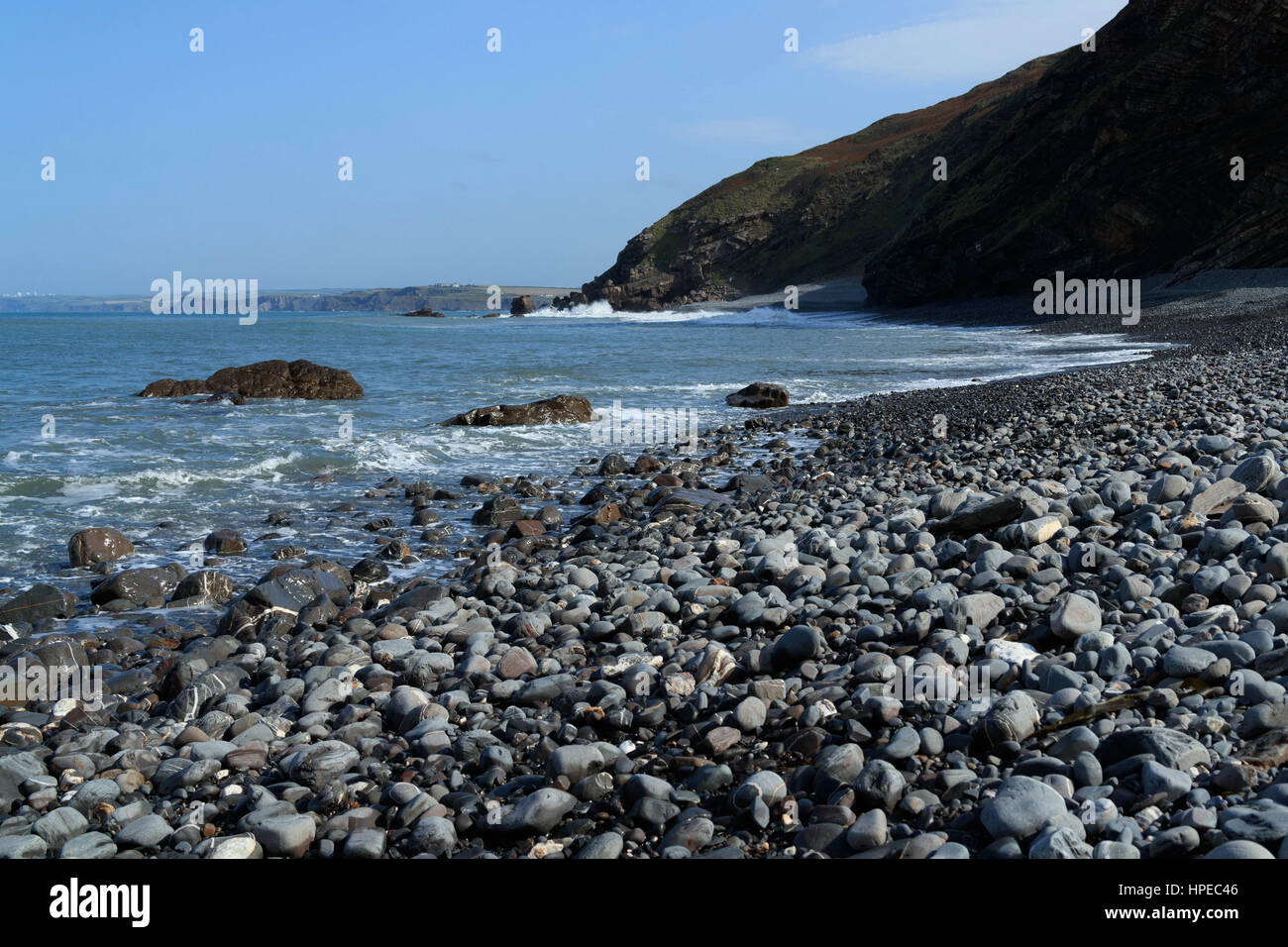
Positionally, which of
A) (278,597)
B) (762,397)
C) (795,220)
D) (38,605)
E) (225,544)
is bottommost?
(38,605)

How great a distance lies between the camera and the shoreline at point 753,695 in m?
3.21

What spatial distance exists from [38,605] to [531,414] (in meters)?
11.8

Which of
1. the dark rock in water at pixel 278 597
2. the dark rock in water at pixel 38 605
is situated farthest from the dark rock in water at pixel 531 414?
the dark rock in water at pixel 38 605

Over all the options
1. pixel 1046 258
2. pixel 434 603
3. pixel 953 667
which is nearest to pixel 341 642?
pixel 434 603

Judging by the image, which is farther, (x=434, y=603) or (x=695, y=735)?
(x=434, y=603)

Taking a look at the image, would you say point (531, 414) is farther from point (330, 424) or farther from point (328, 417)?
point (328, 417)

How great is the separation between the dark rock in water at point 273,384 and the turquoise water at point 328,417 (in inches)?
41.7

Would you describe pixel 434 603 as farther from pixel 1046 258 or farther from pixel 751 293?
pixel 751 293

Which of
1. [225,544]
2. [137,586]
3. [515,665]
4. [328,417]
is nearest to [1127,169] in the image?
→ [328,417]

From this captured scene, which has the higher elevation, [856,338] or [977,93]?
[977,93]

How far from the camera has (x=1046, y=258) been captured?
183ft

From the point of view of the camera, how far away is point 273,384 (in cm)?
2381

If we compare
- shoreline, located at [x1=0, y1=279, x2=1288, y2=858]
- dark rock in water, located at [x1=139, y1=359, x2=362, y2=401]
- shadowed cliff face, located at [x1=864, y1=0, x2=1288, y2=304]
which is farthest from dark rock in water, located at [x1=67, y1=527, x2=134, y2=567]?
shadowed cliff face, located at [x1=864, y1=0, x2=1288, y2=304]
